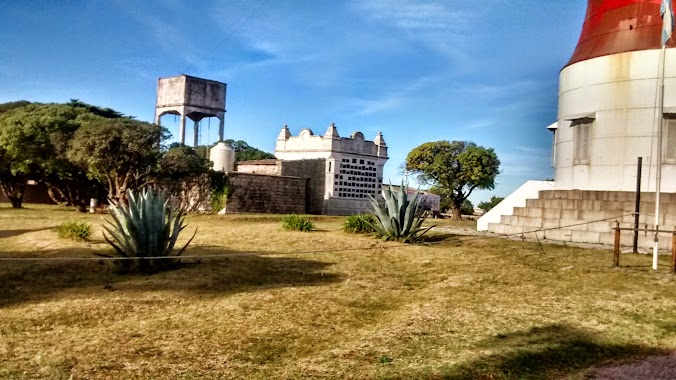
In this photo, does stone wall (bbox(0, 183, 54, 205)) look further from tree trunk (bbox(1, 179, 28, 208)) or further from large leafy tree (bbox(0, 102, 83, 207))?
large leafy tree (bbox(0, 102, 83, 207))

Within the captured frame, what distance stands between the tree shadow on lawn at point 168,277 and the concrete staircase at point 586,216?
5.59 m

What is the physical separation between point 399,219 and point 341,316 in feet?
19.6

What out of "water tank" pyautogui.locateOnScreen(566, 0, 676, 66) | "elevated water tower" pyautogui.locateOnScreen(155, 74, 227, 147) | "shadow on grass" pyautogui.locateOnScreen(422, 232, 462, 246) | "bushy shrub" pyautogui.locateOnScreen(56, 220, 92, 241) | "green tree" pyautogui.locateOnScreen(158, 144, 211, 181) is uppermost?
"elevated water tower" pyautogui.locateOnScreen(155, 74, 227, 147)

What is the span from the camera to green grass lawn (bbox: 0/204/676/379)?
4.08 m

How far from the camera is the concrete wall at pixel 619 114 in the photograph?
11211 mm

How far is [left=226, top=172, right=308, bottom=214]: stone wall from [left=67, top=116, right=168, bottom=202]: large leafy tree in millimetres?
3572

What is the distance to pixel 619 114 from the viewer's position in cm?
1167

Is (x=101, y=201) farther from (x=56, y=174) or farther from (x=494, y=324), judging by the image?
(x=494, y=324)

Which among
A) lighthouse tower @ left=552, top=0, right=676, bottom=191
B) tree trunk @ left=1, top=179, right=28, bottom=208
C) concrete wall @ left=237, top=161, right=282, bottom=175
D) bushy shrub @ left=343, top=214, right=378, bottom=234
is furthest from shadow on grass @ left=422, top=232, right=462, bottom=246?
tree trunk @ left=1, top=179, right=28, bottom=208

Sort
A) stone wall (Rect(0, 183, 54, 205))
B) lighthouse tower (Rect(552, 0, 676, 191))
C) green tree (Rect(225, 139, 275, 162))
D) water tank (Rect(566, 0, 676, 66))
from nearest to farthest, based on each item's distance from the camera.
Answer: lighthouse tower (Rect(552, 0, 676, 191)), water tank (Rect(566, 0, 676, 66)), stone wall (Rect(0, 183, 54, 205)), green tree (Rect(225, 139, 275, 162))

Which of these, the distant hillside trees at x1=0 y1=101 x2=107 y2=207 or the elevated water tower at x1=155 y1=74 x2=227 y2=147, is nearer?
the distant hillside trees at x1=0 y1=101 x2=107 y2=207

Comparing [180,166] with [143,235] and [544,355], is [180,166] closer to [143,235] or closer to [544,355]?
[143,235]

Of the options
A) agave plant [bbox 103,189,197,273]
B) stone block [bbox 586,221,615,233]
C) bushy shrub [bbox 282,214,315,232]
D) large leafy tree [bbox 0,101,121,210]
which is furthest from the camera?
large leafy tree [bbox 0,101,121,210]

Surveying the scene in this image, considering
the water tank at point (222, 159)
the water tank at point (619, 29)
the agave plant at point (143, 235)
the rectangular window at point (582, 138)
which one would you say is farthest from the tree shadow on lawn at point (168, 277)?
the water tank at point (222, 159)
